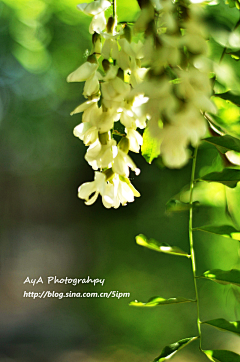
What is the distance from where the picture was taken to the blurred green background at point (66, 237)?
1395 mm

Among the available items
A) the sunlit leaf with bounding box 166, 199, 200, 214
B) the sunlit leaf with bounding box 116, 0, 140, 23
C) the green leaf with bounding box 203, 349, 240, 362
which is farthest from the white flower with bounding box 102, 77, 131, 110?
the sunlit leaf with bounding box 116, 0, 140, 23

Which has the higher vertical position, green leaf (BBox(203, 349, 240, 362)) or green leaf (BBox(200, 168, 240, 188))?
green leaf (BBox(200, 168, 240, 188))

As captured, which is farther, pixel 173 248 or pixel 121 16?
pixel 121 16

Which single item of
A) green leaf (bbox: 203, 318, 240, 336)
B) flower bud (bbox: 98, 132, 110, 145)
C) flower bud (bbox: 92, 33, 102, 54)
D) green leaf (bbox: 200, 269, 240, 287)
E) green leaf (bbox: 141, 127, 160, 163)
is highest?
flower bud (bbox: 92, 33, 102, 54)

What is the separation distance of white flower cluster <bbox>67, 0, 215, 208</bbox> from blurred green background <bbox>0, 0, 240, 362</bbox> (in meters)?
1.09

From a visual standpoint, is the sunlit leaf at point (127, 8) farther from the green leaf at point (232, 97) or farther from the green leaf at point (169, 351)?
the green leaf at point (169, 351)

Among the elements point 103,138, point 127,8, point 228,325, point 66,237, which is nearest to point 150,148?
point 103,138

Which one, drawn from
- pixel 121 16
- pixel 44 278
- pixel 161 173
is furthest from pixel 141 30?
pixel 44 278

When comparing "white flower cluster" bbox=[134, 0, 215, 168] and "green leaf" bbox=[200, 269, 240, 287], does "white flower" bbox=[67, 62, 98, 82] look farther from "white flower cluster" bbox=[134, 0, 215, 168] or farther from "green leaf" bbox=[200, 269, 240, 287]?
"green leaf" bbox=[200, 269, 240, 287]

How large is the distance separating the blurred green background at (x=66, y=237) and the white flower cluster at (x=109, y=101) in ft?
3.56

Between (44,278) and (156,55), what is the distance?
4.65ft

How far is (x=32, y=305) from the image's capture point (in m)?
1.63

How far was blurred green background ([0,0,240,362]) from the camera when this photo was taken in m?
1.39

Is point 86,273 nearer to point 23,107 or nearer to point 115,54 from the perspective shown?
point 23,107
